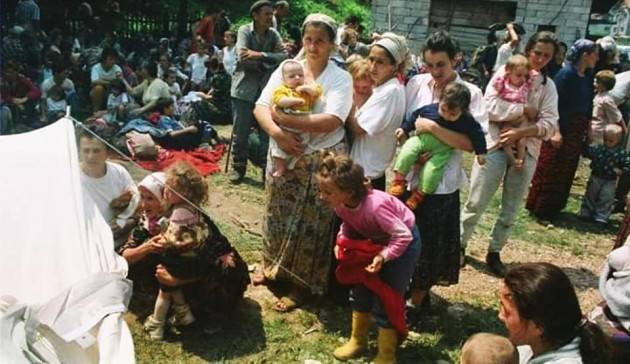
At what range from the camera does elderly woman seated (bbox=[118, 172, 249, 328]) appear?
305 cm

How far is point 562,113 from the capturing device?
17.4ft

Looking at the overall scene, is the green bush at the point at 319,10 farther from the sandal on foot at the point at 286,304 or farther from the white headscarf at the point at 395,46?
the sandal on foot at the point at 286,304

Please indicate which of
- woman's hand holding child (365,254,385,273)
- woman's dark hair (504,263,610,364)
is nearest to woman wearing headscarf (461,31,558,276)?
woman's hand holding child (365,254,385,273)

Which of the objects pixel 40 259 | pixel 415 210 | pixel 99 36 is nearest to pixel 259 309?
pixel 415 210

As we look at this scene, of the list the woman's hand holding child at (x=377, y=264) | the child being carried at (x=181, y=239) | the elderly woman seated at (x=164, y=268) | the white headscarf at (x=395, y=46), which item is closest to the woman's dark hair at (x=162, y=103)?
the elderly woman seated at (x=164, y=268)

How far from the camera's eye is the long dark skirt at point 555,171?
216 inches

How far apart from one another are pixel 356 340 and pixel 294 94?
→ 132cm

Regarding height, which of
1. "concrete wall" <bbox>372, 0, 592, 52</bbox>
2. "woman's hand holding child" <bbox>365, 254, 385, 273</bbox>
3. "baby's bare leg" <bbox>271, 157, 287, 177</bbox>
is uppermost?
"concrete wall" <bbox>372, 0, 592, 52</bbox>

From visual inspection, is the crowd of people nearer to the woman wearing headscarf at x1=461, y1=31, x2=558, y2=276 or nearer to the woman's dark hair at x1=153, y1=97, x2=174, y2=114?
the woman wearing headscarf at x1=461, y1=31, x2=558, y2=276

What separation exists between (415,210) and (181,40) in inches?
435

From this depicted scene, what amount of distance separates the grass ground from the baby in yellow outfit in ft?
2.64

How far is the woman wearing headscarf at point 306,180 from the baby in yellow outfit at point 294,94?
3 centimetres

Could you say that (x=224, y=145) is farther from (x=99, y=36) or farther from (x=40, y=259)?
(x=99, y=36)

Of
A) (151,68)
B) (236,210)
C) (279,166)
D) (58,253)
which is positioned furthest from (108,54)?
(58,253)
